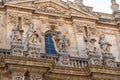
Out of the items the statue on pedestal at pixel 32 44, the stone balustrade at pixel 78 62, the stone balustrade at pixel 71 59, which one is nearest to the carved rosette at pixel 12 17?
the statue on pedestal at pixel 32 44

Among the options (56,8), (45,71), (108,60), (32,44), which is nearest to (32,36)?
(32,44)

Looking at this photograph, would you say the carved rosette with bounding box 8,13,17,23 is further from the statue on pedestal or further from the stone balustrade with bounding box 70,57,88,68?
the stone balustrade with bounding box 70,57,88,68

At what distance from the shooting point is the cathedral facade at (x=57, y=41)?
59.4 ft

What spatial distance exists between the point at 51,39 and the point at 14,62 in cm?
457

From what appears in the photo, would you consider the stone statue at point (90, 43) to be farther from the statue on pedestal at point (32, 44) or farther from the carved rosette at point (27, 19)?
the carved rosette at point (27, 19)

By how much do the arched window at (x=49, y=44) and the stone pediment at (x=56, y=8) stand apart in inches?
51.7

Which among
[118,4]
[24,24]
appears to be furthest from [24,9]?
[118,4]

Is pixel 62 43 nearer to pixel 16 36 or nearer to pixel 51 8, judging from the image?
pixel 16 36

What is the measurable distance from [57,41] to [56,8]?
2.40 m

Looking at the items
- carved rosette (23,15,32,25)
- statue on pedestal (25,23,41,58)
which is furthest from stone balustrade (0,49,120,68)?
carved rosette (23,15,32,25)

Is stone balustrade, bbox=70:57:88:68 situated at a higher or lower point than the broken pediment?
lower

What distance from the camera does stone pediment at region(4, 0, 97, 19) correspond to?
2260 cm

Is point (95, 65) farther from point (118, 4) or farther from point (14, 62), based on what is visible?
point (118, 4)

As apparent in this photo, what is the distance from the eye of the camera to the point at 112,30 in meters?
23.3
